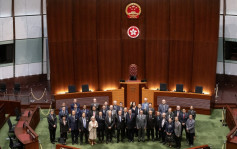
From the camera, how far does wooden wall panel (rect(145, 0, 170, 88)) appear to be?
18844mm

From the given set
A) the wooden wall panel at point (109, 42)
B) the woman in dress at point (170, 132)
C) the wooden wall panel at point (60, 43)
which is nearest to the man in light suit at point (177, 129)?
the woman in dress at point (170, 132)

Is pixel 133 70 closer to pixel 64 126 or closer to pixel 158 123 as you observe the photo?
pixel 158 123

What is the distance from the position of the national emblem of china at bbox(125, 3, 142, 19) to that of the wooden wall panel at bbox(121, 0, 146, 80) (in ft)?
0.51

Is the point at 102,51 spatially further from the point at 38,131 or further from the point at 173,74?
the point at 38,131

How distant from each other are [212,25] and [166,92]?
3813 mm

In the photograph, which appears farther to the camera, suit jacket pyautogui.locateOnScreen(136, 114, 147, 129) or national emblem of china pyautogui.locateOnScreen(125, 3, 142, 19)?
national emblem of china pyautogui.locateOnScreen(125, 3, 142, 19)

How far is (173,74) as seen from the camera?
19.3 meters

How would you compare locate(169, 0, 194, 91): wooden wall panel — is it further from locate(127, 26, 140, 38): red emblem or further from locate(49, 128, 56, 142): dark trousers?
locate(49, 128, 56, 142): dark trousers

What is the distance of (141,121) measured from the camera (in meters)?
15.2

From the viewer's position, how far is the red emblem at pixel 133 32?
62.7 feet

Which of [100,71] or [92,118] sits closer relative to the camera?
[92,118]

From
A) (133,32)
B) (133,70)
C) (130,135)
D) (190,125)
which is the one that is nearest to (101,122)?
(130,135)

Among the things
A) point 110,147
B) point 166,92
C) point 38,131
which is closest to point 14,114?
point 38,131

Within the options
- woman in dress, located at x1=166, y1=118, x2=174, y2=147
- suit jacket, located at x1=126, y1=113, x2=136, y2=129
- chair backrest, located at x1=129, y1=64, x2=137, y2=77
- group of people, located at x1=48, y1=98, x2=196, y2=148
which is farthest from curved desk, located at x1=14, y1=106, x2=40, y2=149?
chair backrest, located at x1=129, y1=64, x2=137, y2=77
